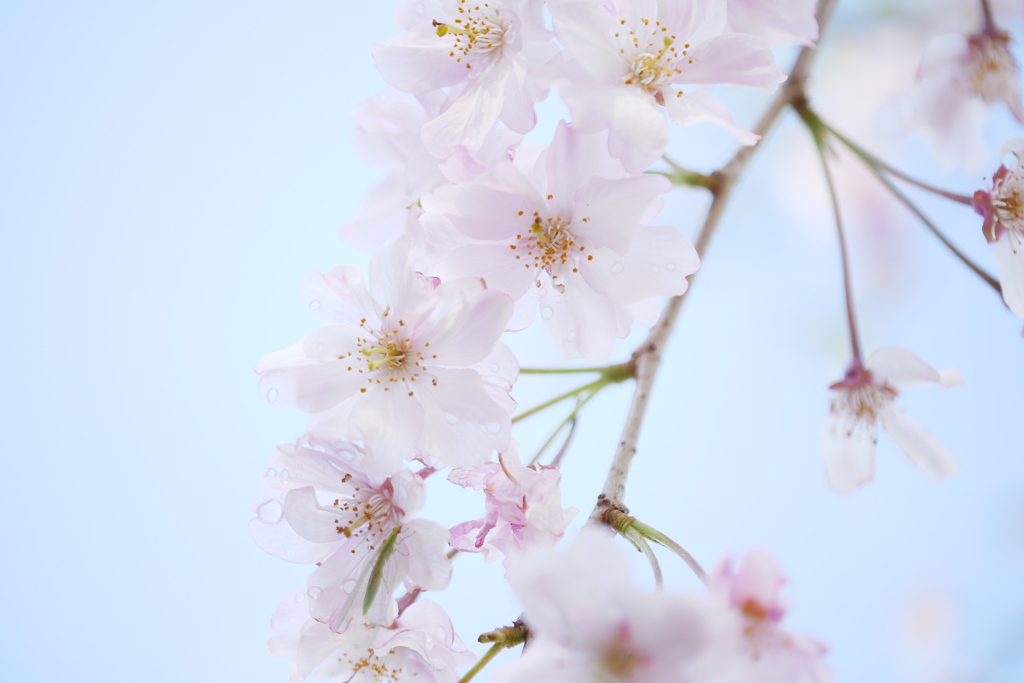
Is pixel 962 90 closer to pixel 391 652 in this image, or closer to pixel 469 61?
pixel 469 61

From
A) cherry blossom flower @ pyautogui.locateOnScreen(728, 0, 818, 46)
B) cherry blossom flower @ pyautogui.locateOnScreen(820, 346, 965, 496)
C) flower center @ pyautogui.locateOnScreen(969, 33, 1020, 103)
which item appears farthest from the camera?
flower center @ pyautogui.locateOnScreen(969, 33, 1020, 103)

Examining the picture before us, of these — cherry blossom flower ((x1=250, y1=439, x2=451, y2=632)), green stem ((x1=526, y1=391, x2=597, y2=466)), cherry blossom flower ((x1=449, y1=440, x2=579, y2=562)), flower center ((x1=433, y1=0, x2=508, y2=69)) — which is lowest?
cherry blossom flower ((x1=250, y1=439, x2=451, y2=632))

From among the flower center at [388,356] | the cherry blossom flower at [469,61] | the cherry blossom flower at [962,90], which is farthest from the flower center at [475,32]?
the cherry blossom flower at [962,90]

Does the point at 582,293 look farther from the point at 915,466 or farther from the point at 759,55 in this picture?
the point at 915,466

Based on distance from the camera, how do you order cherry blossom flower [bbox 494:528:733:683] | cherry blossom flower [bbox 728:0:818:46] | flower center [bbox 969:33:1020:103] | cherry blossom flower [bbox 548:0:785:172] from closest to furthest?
cherry blossom flower [bbox 494:528:733:683], cherry blossom flower [bbox 548:0:785:172], cherry blossom flower [bbox 728:0:818:46], flower center [bbox 969:33:1020:103]

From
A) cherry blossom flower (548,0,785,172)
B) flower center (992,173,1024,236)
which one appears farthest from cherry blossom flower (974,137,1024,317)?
cherry blossom flower (548,0,785,172)

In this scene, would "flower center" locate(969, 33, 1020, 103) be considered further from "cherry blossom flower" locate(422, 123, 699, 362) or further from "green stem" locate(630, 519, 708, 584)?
"green stem" locate(630, 519, 708, 584)
